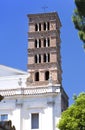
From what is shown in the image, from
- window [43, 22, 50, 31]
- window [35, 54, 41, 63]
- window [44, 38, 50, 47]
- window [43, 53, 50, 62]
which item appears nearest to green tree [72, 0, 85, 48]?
window [43, 53, 50, 62]

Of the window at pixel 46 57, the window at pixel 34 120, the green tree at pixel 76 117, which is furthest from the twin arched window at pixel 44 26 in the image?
the green tree at pixel 76 117

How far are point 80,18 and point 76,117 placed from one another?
18.3 m

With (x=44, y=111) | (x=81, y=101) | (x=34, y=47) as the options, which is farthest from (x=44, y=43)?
(x=81, y=101)

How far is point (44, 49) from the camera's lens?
2095 inches

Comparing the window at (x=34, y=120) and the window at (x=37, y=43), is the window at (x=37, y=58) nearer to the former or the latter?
the window at (x=37, y=43)

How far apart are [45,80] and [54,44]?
4.24 meters

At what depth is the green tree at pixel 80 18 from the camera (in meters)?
19.5

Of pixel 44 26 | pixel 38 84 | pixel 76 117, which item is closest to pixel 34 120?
pixel 38 84

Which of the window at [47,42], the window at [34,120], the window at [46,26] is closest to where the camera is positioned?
the window at [34,120]

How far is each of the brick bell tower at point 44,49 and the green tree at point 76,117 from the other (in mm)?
13055

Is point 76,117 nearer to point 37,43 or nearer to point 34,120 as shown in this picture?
point 34,120

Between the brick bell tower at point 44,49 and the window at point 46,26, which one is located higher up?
the window at point 46,26

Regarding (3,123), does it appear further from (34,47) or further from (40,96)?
(34,47)

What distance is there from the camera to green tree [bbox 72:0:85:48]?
19484 millimetres
